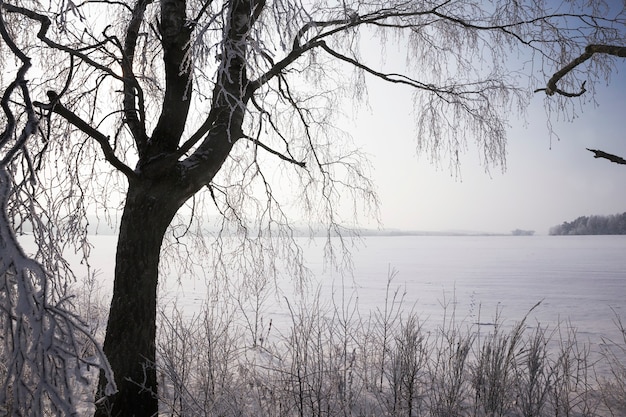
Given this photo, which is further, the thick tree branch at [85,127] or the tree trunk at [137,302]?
the tree trunk at [137,302]

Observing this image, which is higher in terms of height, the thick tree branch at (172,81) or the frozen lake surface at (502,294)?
the thick tree branch at (172,81)

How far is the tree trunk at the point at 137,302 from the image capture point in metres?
3.18

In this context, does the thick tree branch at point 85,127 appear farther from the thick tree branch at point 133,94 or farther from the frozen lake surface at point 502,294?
the frozen lake surface at point 502,294

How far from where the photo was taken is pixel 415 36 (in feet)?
14.8

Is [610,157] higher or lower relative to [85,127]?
lower

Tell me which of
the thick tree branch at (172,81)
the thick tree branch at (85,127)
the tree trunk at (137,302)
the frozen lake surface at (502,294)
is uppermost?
A: the thick tree branch at (172,81)

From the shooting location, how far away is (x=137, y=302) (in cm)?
325

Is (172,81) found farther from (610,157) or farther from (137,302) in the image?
(610,157)

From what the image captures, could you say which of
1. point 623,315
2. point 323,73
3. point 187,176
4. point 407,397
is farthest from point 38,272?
point 623,315

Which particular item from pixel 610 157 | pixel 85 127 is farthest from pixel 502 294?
pixel 85 127

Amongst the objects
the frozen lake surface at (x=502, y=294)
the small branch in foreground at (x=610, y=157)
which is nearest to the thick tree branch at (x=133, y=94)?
the frozen lake surface at (x=502, y=294)

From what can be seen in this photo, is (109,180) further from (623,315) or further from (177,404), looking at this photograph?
(623,315)

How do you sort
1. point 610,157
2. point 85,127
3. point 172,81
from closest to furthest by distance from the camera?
point 610,157 < point 85,127 < point 172,81

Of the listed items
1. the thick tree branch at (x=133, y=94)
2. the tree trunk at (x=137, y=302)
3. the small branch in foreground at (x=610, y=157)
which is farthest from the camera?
the thick tree branch at (x=133, y=94)
